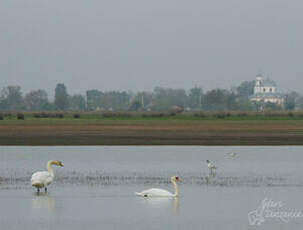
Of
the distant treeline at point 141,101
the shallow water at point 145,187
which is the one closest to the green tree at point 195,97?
the distant treeline at point 141,101

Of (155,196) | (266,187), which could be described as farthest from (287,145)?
(155,196)

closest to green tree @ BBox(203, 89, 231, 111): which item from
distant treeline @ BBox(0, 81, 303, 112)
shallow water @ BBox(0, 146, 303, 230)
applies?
distant treeline @ BBox(0, 81, 303, 112)

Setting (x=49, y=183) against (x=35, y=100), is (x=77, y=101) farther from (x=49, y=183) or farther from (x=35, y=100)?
(x=49, y=183)

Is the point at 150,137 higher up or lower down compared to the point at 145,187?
higher up

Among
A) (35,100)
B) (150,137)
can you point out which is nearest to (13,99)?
(35,100)

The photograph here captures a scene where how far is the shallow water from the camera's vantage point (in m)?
16.3

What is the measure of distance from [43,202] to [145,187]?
3819mm

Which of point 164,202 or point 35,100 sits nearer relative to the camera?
point 164,202

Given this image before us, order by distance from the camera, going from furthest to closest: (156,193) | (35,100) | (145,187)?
(35,100) < (145,187) < (156,193)

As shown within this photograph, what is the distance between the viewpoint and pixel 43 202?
19031 mm

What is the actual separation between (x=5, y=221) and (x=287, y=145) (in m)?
27.9

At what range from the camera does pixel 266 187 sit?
21844mm

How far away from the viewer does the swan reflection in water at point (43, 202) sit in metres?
18.0

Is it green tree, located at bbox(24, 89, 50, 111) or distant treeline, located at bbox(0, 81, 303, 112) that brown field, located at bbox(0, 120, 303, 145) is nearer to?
distant treeline, located at bbox(0, 81, 303, 112)
